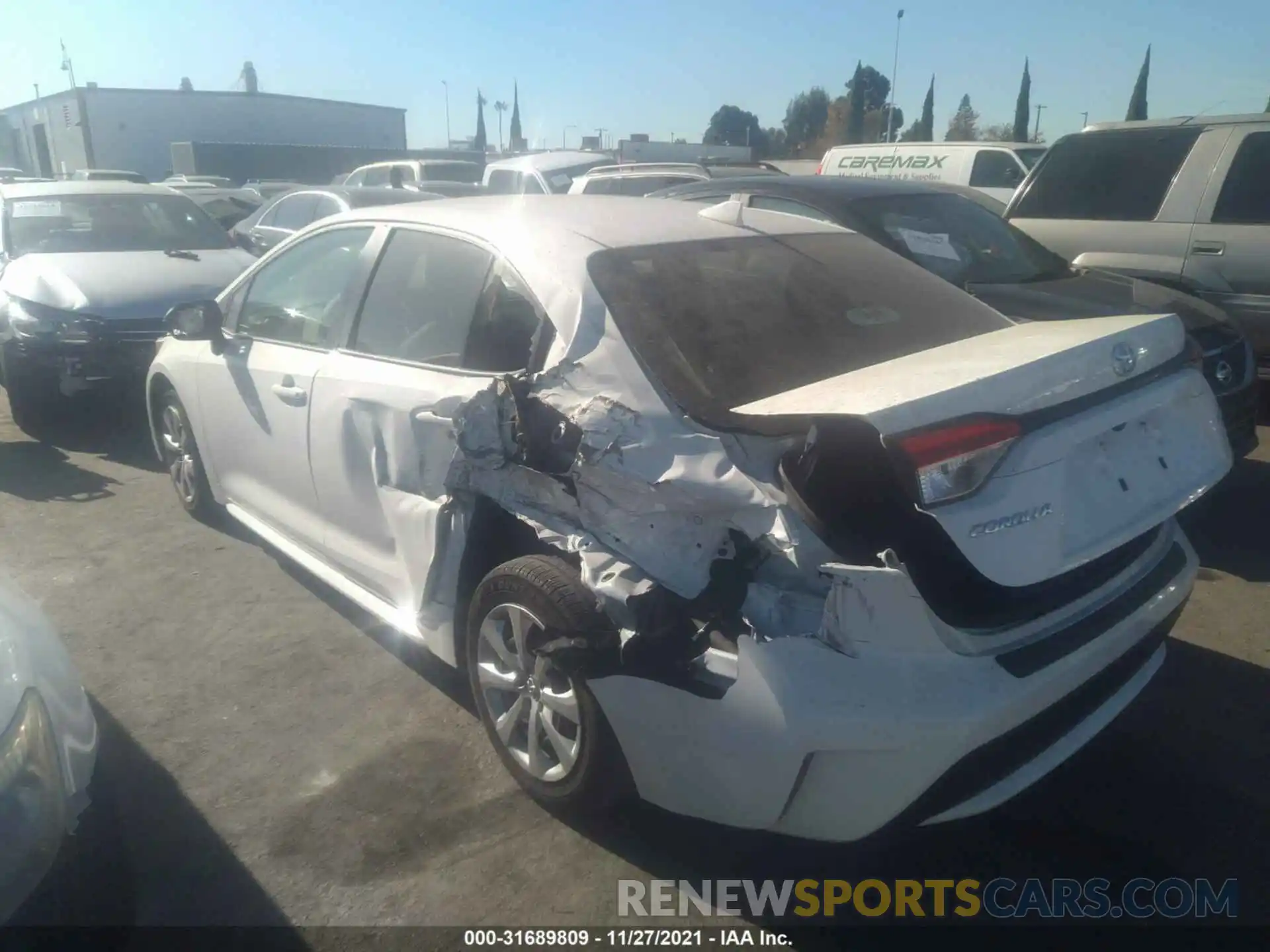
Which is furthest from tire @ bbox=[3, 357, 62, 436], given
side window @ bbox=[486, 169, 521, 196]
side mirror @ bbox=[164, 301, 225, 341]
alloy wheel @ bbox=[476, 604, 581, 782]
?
side window @ bbox=[486, 169, 521, 196]

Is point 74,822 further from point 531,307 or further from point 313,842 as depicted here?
point 531,307

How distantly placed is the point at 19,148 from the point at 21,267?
67910 mm

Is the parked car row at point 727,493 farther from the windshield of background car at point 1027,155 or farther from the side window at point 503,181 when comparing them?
the windshield of background car at point 1027,155

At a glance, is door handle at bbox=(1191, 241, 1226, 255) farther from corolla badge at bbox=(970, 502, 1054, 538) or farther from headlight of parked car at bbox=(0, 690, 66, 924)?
headlight of parked car at bbox=(0, 690, 66, 924)

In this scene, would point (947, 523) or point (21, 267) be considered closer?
point (947, 523)

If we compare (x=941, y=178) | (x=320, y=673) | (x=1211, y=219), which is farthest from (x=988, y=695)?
(x=941, y=178)

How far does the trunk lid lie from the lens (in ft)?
7.08

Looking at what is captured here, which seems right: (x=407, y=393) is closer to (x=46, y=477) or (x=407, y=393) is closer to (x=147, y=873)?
(x=147, y=873)

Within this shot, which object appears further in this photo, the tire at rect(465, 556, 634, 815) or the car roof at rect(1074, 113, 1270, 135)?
the car roof at rect(1074, 113, 1270, 135)

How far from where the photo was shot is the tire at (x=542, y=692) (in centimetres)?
256

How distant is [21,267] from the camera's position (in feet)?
23.2

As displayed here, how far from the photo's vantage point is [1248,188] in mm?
6426

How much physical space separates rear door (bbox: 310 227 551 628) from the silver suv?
16.9 feet

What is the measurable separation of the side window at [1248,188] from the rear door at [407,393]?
5615 mm
